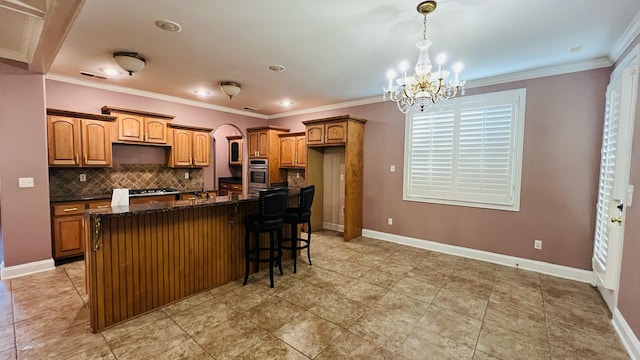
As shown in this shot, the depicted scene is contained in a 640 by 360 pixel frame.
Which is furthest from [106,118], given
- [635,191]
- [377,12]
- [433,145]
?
[635,191]

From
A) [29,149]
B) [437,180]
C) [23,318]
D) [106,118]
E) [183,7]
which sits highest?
[183,7]

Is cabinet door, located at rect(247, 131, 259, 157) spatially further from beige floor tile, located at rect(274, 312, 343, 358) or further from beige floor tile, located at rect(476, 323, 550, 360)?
beige floor tile, located at rect(476, 323, 550, 360)

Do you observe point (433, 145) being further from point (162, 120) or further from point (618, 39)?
point (162, 120)

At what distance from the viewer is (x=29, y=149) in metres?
3.32

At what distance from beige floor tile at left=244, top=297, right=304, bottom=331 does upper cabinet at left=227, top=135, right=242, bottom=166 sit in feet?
15.5

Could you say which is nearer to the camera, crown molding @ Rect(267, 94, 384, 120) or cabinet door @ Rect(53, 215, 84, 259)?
cabinet door @ Rect(53, 215, 84, 259)

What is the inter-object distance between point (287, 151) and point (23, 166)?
160 inches

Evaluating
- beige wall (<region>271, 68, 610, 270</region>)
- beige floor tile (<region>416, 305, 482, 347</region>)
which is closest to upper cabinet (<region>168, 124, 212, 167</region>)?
beige wall (<region>271, 68, 610, 270</region>)

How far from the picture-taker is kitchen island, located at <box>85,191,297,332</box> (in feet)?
7.32

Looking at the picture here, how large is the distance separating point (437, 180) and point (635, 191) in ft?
7.68

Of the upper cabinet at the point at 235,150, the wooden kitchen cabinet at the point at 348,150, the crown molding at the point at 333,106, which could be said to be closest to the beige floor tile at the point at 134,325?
the wooden kitchen cabinet at the point at 348,150

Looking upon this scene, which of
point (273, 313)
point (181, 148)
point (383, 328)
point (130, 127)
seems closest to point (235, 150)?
point (181, 148)

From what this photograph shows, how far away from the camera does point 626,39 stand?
8.38ft

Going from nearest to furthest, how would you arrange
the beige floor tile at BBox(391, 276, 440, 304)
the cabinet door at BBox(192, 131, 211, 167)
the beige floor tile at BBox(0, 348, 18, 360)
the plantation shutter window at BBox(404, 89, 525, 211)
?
the beige floor tile at BBox(0, 348, 18, 360) < the beige floor tile at BBox(391, 276, 440, 304) < the plantation shutter window at BBox(404, 89, 525, 211) < the cabinet door at BBox(192, 131, 211, 167)
